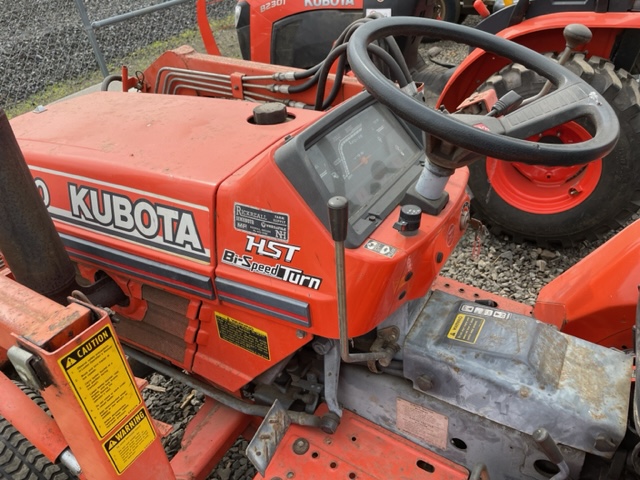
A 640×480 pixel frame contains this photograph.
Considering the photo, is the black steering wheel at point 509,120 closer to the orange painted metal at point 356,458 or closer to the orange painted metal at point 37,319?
the orange painted metal at point 37,319

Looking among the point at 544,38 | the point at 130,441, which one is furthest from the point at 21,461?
the point at 544,38

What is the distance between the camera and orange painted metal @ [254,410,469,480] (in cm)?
162

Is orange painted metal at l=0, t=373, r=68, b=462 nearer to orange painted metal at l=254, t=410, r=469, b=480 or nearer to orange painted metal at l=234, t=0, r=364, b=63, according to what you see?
orange painted metal at l=254, t=410, r=469, b=480

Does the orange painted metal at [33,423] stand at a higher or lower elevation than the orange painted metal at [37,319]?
lower

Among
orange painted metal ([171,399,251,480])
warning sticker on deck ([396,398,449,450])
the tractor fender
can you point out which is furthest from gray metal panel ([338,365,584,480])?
the tractor fender

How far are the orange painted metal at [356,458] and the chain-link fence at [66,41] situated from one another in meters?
5.11

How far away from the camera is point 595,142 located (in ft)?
3.74

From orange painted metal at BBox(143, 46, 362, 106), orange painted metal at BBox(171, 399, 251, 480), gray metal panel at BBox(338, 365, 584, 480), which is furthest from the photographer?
orange painted metal at BBox(143, 46, 362, 106)

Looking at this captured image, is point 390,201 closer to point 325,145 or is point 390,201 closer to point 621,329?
point 325,145

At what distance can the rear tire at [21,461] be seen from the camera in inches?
57.6

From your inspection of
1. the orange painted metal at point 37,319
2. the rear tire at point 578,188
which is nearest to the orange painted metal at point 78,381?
the orange painted metal at point 37,319

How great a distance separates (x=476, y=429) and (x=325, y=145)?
2.98 feet

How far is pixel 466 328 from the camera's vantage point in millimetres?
1623

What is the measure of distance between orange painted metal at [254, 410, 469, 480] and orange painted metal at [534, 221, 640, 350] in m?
0.65
